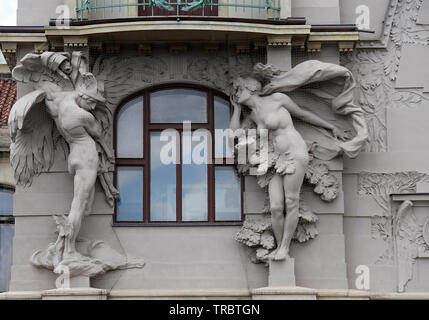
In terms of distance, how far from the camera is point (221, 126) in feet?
55.6

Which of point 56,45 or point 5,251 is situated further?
point 5,251

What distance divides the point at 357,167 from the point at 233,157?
1994 millimetres

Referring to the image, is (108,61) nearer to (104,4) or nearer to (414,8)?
(104,4)

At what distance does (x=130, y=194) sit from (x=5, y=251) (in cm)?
451

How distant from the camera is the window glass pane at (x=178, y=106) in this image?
17.0m

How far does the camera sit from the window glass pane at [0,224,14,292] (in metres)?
20.1

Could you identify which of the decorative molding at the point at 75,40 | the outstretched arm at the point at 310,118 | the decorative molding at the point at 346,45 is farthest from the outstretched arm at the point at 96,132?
the decorative molding at the point at 346,45

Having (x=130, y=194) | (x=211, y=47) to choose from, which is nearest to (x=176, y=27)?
(x=211, y=47)

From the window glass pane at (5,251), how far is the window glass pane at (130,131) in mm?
4391

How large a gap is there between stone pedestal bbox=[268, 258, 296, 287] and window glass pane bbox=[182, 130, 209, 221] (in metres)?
1.44

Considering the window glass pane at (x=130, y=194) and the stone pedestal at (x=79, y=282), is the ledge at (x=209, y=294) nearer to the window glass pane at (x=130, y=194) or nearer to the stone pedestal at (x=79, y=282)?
the stone pedestal at (x=79, y=282)

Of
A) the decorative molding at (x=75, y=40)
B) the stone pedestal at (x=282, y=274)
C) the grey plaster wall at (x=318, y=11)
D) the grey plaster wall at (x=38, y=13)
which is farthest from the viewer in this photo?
the grey plaster wall at (x=318, y=11)

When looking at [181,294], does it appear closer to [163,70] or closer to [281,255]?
[281,255]

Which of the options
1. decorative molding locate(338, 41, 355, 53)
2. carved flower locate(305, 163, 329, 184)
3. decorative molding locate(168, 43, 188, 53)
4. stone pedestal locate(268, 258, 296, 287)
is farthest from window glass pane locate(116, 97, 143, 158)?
decorative molding locate(338, 41, 355, 53)
